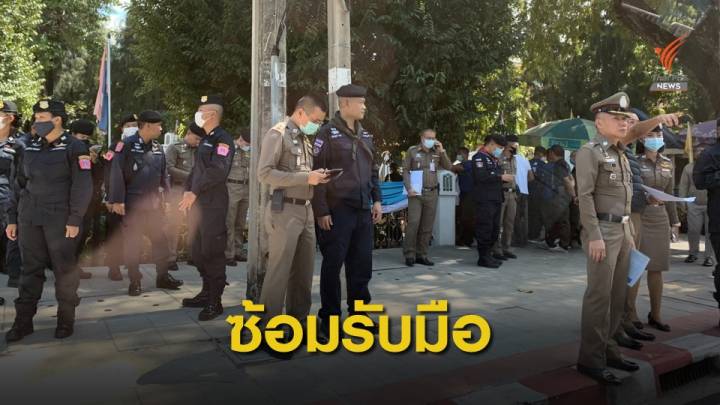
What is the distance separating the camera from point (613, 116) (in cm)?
405

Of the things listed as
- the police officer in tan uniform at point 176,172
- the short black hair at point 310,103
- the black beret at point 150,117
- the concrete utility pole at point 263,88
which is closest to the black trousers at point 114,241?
the police officer in tan uniform at point 176,172

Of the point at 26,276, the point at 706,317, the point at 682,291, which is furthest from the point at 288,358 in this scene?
the point at 682,291

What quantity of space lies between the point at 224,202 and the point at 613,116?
136 inches

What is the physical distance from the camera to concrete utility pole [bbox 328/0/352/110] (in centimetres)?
571

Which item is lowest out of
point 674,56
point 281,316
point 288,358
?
point 288,358

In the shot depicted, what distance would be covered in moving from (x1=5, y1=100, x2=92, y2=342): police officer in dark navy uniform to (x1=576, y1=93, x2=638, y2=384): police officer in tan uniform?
399 centimetres

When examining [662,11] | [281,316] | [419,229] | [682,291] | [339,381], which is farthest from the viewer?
[662,11]

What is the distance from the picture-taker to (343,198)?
15.1 ft

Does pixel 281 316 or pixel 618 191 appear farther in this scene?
pixel 281 316

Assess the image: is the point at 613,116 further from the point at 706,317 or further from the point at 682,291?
the point at 682,291

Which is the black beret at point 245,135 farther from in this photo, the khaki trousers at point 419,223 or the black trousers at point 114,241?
the khaki trousers at point 419,223

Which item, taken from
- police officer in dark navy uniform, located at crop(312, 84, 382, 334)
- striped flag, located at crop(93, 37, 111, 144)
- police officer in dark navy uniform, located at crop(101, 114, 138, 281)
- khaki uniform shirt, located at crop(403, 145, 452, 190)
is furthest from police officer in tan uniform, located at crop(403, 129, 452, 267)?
striped flag, located at crop(93, 37, 111, 144)

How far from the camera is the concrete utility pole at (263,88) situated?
215 inches

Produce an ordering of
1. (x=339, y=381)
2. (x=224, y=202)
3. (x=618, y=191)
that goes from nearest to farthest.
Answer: (x=339, y=381), (x=618, y=191), (x=224, y=202)
